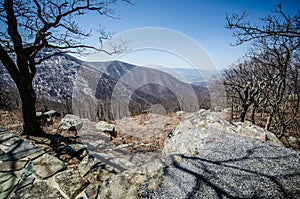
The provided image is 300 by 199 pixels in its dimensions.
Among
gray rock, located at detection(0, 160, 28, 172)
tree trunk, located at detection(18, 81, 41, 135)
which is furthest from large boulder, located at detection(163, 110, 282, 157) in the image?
tree trunk, located at detection(18, 81, 41, 135)

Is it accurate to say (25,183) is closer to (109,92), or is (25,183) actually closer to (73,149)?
(73,149)

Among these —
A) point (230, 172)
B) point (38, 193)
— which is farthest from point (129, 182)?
point (230, 172)

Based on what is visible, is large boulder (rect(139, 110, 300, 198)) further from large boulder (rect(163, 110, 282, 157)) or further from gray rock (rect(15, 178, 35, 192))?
gray rock (rect(15, 178, 35, 192))

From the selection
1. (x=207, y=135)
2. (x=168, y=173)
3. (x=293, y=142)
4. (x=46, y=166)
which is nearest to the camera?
(x=168, y=173)

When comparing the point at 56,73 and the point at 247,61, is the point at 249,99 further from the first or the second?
the point at 56,73

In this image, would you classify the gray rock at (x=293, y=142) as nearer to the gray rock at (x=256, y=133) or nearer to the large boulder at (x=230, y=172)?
the gray rock at (x=256, y=133)

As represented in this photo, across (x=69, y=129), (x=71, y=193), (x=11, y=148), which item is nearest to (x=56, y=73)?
(x=69, y=129)

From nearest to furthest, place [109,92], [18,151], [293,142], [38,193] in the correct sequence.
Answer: [38,193] → [18,151] → [293,142] → [109,92]
